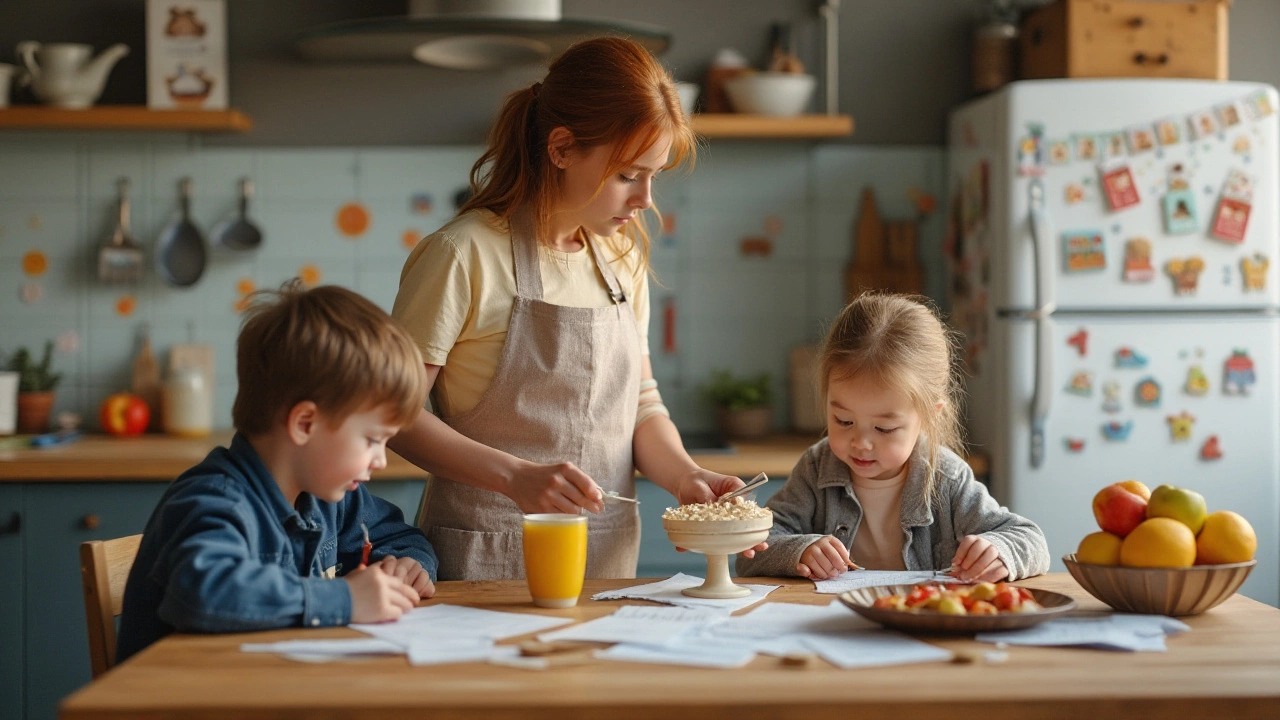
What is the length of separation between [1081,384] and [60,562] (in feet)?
8.06

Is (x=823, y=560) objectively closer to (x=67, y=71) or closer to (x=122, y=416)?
(x=122, y=416)

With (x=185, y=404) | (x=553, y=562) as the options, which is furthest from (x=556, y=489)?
(x=185, y=404)

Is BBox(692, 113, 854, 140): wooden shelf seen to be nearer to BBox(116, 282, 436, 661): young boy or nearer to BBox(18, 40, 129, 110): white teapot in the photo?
BBox(18, 40, 129, 110): white teapot

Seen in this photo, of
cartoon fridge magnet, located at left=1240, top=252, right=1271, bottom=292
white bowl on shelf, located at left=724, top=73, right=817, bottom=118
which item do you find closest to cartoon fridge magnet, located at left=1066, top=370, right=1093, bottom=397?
cartoon fridge magnet, located at left=1240, top=252, right=1271, bottom=292

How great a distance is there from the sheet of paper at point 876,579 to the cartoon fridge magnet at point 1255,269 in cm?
187

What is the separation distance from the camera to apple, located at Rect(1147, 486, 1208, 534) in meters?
1.32

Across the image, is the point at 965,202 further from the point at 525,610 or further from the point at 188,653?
the point at 188,653

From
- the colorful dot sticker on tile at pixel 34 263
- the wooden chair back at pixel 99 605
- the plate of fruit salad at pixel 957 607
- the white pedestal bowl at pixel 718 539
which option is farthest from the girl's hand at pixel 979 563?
the colorful dot sticker on tile at pixel 34 263

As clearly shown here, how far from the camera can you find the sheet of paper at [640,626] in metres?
1.20

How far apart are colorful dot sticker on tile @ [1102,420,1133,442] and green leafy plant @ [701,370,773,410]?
0.89 meters

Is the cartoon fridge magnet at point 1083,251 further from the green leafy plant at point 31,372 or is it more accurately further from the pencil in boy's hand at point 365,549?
the green leafy plant at point 31,372

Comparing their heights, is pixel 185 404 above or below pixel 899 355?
below

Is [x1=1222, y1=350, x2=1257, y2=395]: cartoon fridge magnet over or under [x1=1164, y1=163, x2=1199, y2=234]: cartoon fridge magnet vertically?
under

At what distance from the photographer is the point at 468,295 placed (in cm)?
167
